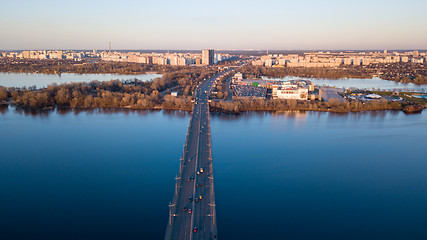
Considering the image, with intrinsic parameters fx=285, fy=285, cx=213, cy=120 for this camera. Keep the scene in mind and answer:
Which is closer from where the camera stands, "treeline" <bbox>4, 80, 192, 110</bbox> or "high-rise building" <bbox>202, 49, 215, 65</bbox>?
"treeline" <bbox>4, 80, 192, 110</bbox>

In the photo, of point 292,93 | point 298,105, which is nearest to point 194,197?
point 298,105

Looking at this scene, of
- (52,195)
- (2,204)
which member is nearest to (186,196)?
(52,195)

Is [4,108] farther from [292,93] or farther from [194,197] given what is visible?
[292,93]

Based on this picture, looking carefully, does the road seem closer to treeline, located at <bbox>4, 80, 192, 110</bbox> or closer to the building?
treeline, located at <bbox>4, 80, 192, 110</bbox>

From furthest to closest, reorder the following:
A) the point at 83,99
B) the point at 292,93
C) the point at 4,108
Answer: the point at 292,93, the point at 83,99, the point at 4,108

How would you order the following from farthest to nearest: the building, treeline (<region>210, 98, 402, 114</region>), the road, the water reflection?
the building < treeline (<region>210, 98, 402, 114</region>) < the water reflection < the road

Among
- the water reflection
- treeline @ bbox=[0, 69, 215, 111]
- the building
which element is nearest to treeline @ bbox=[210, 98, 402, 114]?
the building

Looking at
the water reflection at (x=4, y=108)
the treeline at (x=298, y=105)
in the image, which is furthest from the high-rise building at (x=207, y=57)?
the water reflection at (x=4, y=108)
